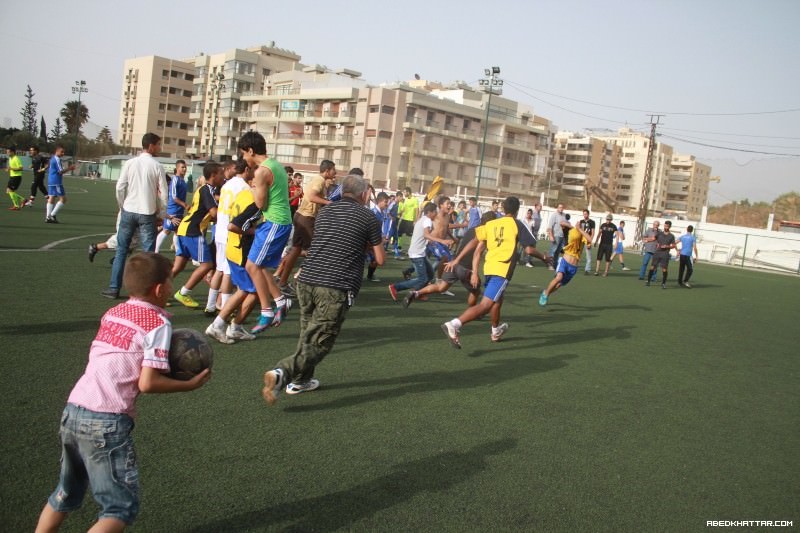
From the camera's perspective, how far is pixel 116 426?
2520mm

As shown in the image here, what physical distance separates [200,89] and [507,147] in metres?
48.8

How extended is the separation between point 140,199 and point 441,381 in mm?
4658

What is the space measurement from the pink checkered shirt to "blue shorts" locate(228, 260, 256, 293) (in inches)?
158

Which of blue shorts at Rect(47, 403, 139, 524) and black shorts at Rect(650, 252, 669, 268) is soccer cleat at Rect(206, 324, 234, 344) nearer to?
blue shorts at Rect(47, 403, 139, 524)

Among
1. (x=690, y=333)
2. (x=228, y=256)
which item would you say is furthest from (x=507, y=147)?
(x=228, y=256)

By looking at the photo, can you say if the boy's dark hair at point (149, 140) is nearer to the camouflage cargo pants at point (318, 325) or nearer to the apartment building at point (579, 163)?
the camouflage cargo pants at point (318, 325)

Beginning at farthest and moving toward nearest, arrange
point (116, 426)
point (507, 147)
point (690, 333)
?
point (507, 147), point (690, 333), point (116, 426)

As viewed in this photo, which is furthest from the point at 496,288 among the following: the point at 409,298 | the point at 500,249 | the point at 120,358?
the point at 120,358

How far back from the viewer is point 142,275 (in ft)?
8.49

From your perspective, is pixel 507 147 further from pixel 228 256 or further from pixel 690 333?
pixel 228 256

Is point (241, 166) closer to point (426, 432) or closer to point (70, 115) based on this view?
point (426, 432)

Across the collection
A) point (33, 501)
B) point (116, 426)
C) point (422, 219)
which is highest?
point (422, 219)

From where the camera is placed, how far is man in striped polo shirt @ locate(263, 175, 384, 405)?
501 cm

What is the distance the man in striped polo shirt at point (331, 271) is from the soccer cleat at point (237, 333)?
1797 mm
